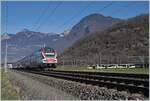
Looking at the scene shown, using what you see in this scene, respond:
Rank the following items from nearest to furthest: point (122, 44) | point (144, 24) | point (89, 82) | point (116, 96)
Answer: point (116, 96) → point (89, 82) → point (122, 44) → point (144, 24)

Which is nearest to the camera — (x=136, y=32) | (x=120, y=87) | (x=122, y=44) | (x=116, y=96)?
(x=116, y=96)

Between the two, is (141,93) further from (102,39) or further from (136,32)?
(102,39)

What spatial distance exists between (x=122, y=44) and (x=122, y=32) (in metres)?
32.1

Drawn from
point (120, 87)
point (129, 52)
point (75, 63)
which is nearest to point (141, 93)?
point (120, 87)

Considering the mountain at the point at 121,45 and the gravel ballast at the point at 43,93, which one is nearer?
the gravel ballast at the point at 43,93

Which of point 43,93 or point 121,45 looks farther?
point 121,45

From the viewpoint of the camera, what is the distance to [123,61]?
85.2 meters

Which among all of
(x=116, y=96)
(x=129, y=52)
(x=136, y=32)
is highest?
(x=136, y=32)

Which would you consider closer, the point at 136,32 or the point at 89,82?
the point at 89,82

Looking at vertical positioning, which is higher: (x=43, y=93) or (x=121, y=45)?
(x=121, y=45)

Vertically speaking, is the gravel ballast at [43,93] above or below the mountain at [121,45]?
below

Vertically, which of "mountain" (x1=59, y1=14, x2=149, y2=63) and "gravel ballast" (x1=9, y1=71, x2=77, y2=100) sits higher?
"mountain" (x1=59, y1=14, x2=149, y2=63)

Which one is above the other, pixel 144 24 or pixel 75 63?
pixel 144 24

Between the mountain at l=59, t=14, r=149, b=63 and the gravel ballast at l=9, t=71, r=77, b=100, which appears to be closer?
the gravel ballast at l=9, t=71, r=77, b=100
